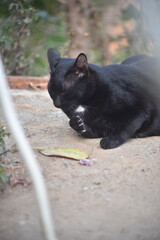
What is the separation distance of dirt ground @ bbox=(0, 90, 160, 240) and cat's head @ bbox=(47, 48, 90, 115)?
32cm

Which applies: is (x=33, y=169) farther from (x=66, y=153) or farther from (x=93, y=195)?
(x=66, y=153)

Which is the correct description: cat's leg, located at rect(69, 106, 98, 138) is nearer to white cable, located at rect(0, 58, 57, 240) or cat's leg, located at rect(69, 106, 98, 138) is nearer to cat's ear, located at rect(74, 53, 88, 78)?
cat's ear, located at rect(74, 53, 88, 78)

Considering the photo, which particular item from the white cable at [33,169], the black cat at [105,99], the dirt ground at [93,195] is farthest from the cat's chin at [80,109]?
the white cable at [33,169]

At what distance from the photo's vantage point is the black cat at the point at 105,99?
10.5 feet

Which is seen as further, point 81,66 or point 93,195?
point 81,66

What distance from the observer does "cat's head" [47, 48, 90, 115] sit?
126 inches

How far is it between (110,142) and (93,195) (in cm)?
73

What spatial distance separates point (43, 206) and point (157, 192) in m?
1.08

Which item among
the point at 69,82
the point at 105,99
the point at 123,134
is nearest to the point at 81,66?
the point at 69,82

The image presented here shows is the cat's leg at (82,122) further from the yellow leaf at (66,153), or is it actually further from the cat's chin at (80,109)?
the yellow leaf at (66,153)

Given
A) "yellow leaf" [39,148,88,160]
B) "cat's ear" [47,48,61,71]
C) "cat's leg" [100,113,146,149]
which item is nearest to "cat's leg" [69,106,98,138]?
"cat's leg" [100,113,146,149]

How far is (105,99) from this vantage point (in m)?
3.32

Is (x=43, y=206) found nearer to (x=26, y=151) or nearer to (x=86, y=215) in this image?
(x=26, y=151)

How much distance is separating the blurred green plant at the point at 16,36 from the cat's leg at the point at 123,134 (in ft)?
7.28
